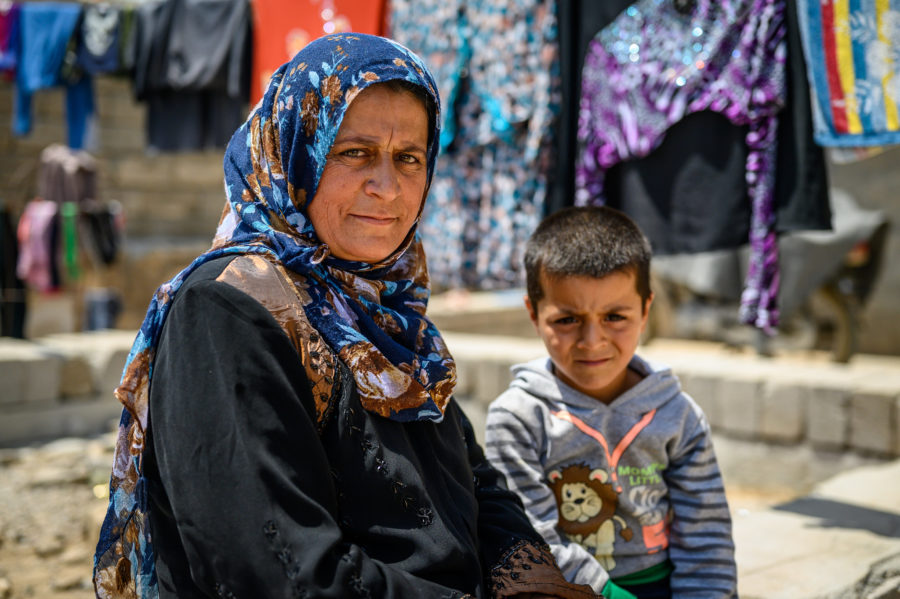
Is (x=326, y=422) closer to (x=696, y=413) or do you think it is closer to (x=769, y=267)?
(x=696, y=413)

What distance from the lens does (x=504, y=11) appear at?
3049 millimetres

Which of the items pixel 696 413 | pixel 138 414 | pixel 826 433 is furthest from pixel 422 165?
pixel 826 433

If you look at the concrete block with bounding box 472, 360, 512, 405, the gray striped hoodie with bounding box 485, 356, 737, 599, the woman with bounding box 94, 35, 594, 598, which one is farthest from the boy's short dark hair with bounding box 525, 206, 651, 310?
the concrete block with bounding box 472, 360, 512, 405

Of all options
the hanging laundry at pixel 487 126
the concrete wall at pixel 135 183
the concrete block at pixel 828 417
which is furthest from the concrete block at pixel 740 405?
the concrete wall at pixel 135 183

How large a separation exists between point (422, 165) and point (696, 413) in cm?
93

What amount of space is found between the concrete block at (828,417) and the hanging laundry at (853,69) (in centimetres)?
235

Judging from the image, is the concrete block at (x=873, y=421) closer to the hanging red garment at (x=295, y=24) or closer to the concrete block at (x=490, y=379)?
the concrete block at (x=490, y=379)

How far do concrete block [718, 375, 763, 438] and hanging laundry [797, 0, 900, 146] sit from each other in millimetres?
2548

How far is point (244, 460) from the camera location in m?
1.07

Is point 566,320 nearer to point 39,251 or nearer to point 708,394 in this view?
point 708,394

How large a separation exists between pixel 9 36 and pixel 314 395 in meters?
4.82

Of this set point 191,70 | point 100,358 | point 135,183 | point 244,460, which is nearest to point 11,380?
point 100,358

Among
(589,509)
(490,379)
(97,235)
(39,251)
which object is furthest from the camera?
(97,235)

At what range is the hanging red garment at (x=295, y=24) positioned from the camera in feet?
12.0
